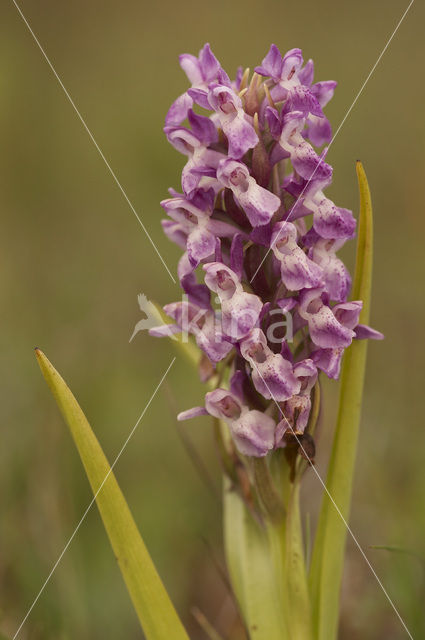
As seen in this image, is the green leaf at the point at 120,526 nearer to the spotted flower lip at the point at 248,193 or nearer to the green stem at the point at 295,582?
the green stem at the point at 295,582

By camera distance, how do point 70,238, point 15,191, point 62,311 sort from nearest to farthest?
point 62,311, point 70,238, point 15,191

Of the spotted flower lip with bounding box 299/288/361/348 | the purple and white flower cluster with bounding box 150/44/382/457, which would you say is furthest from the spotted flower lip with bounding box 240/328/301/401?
the spotted flower lip with bounding box 299/288/361/348

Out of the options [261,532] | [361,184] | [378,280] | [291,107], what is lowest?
[261,532]

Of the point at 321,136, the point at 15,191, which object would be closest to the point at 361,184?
the point at 321,136

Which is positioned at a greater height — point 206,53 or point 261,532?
point 206,53

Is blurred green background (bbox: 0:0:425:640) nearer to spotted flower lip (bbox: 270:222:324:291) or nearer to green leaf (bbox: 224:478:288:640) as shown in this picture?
green leaf (bbox: 224:478:288:640)

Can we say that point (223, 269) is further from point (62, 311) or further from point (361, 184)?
point (62, 311)

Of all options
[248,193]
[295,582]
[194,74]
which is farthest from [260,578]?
[194,74]

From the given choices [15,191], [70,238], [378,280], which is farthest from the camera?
[15,191]
